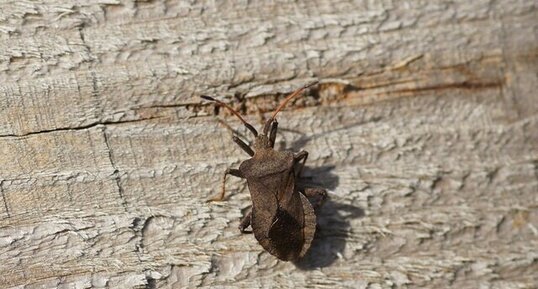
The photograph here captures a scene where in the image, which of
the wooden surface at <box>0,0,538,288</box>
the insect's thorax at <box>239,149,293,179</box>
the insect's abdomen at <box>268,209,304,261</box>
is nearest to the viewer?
the wooden surface at <box>0,0,538,288</box>

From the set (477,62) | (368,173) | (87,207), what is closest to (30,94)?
(87,207)

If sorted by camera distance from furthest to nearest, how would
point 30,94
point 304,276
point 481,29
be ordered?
point 481,29 < point 304,276 < point 30,94

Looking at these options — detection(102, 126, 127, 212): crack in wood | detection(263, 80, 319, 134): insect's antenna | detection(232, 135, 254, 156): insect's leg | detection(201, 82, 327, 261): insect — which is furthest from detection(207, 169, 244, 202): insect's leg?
detection(102, 126, 127, 212): crack in wood

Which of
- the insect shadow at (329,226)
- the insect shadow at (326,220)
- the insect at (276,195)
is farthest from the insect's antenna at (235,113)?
the insect shadow at (329,226)

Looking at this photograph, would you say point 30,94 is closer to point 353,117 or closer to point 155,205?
point 155,205

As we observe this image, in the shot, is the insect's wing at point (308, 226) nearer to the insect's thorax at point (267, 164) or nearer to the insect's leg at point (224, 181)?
the insect's thorax at point (267, 164)

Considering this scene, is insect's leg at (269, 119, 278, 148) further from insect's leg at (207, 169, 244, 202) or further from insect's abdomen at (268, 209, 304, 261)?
insect's abdomen at (268, 209, 304, 261)
